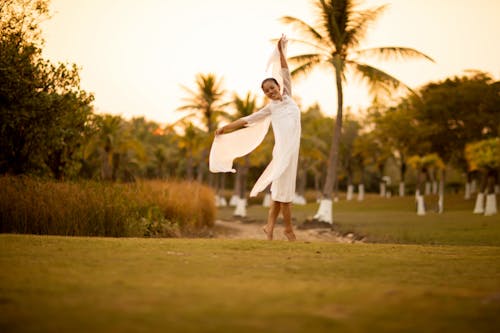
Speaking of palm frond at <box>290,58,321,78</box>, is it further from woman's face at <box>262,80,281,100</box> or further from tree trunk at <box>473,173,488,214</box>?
woman's face at <box>262,80,281,100</box>

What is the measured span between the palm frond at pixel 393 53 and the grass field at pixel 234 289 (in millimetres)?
19087

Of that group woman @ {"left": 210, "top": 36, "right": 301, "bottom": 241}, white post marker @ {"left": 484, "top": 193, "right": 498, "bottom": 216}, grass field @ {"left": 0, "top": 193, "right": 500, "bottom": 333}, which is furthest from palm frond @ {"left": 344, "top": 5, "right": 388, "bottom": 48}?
grass field @ {"left": 0, "top": 193, "right": 500, "bottom": 333}

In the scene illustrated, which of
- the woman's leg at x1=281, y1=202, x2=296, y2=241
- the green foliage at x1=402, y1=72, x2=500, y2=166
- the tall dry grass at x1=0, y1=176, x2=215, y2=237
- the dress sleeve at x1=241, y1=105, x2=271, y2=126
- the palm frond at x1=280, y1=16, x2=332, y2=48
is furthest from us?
the green foliage at x1=402, y1=72, x2=500, y2=166

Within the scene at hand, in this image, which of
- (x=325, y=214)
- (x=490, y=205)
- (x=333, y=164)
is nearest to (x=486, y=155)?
(x=490, y=205)

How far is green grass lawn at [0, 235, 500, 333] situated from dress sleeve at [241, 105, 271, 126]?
3.19m

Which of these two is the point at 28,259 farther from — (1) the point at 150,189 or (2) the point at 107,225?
(1) the point at 150,189

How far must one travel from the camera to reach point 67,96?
58.2 ft

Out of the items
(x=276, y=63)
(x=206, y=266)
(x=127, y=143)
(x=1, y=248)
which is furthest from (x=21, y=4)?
(x=127, y=143)

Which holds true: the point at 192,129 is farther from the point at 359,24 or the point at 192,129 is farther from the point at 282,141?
the point at 282,141

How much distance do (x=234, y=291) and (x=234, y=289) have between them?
3.0 inches

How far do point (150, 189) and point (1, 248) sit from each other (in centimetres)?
1173

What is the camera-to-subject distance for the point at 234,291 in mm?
3879

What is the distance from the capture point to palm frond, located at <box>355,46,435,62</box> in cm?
2450

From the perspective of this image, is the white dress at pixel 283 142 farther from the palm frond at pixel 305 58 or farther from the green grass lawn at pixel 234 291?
the palm frond at pixel 305 58
